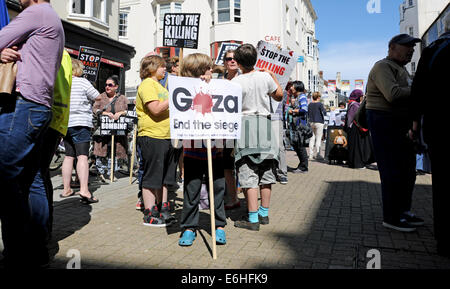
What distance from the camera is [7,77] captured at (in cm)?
250

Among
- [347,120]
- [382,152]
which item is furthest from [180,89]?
[347,120]

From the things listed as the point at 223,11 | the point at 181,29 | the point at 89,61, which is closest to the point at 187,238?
the point at 181,29

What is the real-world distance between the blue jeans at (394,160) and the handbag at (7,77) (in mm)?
3487

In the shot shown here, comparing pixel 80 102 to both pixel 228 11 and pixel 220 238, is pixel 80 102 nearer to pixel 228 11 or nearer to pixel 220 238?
pixel 220 238

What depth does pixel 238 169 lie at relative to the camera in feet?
13.4

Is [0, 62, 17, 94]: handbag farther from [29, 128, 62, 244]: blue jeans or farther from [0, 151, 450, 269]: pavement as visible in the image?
[0, 151, 450, 269]: pavement

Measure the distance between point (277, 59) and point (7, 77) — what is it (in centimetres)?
412

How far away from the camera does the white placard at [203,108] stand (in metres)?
3.19

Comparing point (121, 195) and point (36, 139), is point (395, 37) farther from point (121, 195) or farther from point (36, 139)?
point (121, 195)

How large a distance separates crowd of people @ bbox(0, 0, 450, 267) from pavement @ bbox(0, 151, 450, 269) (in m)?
0.19

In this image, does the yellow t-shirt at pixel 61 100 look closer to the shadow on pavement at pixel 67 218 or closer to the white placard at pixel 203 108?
the white placard at pixel 203 108

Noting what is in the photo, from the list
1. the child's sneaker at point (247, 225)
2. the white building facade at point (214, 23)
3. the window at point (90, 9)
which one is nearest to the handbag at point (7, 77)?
the child's sneaker at point (247, 225)

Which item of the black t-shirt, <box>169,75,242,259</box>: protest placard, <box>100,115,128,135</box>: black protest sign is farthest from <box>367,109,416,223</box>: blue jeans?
the black t-shirt

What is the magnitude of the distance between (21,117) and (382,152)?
3470mm
